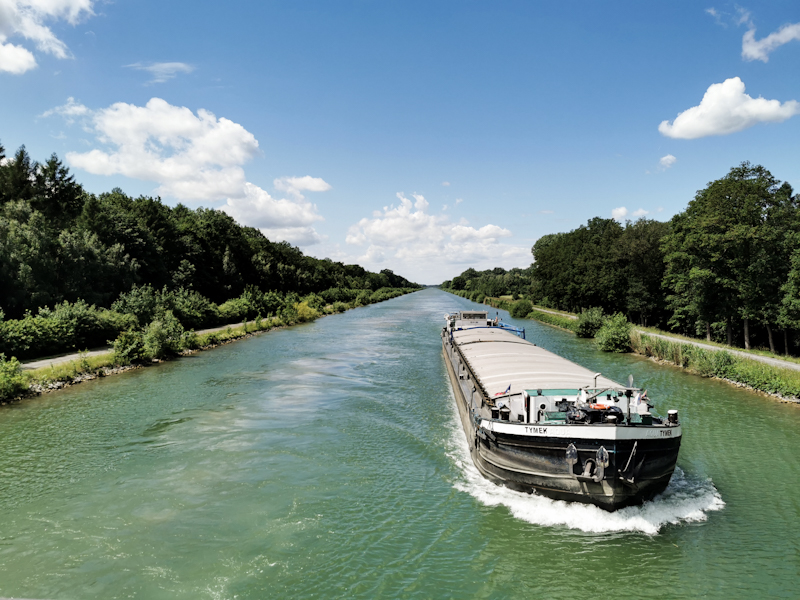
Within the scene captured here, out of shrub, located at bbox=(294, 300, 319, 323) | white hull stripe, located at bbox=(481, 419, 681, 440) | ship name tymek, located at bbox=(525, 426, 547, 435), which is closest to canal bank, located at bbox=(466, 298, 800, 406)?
white hull stripe, located at bbox=(481, 419, 681, 440)

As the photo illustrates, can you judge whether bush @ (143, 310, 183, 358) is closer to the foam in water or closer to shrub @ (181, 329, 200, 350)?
shrub @ (181, 329, 200, 350)

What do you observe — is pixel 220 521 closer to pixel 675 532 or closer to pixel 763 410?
pixel 675 532

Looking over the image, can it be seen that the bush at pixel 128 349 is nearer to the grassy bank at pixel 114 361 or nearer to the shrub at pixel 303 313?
the grassy bank at pixel 114 361

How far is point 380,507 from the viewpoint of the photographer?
1139 centimetres

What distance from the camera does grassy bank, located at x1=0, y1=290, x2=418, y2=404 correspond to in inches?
809

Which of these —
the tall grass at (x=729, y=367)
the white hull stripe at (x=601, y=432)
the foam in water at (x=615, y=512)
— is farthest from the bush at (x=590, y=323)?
the white hull stripe at (x=601, y=432)

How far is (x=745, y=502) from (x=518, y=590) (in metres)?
7.33

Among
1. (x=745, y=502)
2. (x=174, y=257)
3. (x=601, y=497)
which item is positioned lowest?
(x=745, y=502)

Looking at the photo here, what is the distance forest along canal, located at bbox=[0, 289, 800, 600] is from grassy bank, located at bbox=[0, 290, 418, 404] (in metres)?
1.43

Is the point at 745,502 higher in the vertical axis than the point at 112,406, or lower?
lower

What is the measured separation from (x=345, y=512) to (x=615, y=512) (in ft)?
20.8

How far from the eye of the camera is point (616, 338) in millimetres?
37469

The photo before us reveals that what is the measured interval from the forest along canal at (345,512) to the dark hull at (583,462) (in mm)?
373

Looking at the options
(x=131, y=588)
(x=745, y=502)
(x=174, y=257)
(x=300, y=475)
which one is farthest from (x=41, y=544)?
(x=174, y=257)
